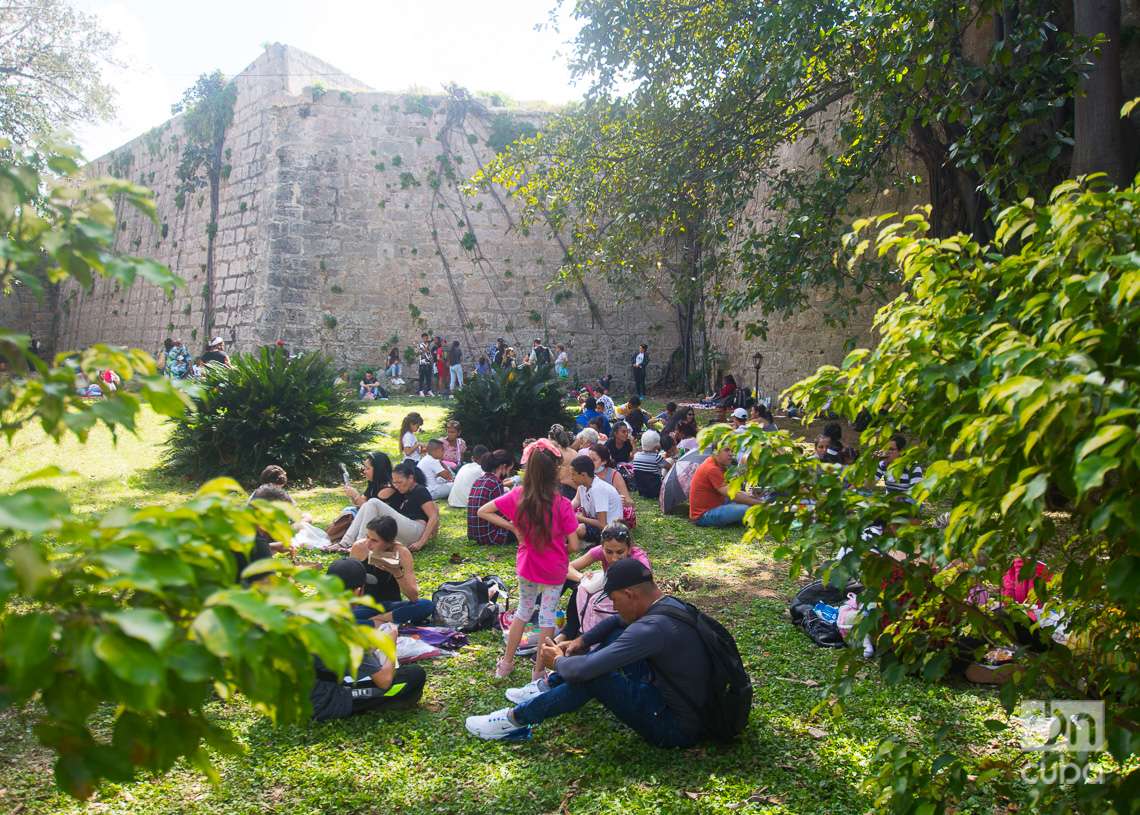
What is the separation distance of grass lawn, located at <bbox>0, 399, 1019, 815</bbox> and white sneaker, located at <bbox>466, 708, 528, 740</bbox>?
2.2 inches

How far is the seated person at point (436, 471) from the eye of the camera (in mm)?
9562

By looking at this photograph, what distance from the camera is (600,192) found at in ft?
37.5

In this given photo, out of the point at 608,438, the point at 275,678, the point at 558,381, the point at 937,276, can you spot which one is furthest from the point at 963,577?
the point at 558,381

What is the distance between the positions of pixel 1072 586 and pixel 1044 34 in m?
6.69

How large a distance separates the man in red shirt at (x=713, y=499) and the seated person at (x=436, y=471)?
9.08 feet

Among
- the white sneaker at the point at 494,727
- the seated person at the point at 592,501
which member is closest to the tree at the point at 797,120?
the seated person at the point at 592,501

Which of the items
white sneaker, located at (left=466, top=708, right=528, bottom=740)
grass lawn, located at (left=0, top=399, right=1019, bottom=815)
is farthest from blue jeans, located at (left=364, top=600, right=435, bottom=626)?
white sneaker, located at (left=466, top=708, right=528, bottom=740)

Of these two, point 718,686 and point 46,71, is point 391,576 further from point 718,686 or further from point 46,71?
point 46,71

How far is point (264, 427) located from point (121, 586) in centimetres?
930

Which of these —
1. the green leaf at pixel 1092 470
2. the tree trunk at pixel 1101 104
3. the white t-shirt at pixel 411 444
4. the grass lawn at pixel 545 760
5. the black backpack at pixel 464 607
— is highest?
the tree trunk at pixel 1101 104

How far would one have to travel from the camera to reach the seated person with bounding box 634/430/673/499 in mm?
9953

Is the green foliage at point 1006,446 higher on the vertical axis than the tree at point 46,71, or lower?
lower

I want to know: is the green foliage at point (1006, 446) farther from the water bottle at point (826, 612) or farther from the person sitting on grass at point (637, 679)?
the water bottle at point (826, 612)

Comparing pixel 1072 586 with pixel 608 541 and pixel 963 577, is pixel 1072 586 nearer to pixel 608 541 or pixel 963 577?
pixel 963 577
